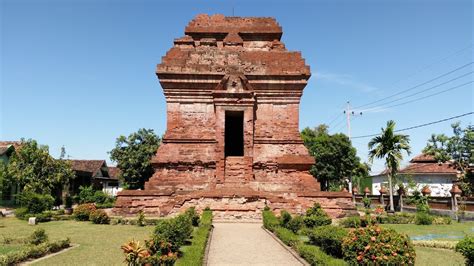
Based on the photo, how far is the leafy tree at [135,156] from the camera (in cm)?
3812

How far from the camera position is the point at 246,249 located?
979cm

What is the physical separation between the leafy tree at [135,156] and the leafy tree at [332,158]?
16789mm

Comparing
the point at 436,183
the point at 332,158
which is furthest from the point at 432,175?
the point at 332,158

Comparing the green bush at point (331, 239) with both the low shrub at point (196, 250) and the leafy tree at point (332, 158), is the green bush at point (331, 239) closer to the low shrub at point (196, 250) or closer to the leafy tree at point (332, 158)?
the low shrub at point (196, 250)

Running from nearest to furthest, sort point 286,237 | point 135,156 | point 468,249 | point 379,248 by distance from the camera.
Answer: point 379,248 → point 468,249 → point 286,237 → point 135,156

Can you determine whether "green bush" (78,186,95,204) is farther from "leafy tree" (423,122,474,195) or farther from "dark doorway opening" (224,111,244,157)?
"leafy tree" (423,122,474,195)

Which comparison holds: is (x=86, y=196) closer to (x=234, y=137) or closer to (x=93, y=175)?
(x=93, y=175)

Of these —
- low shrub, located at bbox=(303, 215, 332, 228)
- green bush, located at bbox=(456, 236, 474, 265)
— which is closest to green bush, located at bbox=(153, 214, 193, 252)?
low shrub, located at bbox=(303, 215, 332, 228)

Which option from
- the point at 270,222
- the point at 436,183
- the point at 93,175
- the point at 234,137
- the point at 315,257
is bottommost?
the point at 315,257

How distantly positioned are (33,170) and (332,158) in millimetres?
29620

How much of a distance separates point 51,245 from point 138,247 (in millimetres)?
3946

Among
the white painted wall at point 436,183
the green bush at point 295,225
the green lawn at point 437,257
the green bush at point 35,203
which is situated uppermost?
the white painted wall at point 436,183

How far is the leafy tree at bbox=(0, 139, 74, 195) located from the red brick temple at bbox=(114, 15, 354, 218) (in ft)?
32.6

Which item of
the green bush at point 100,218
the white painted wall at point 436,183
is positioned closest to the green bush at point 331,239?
the green bush at point 100,218
